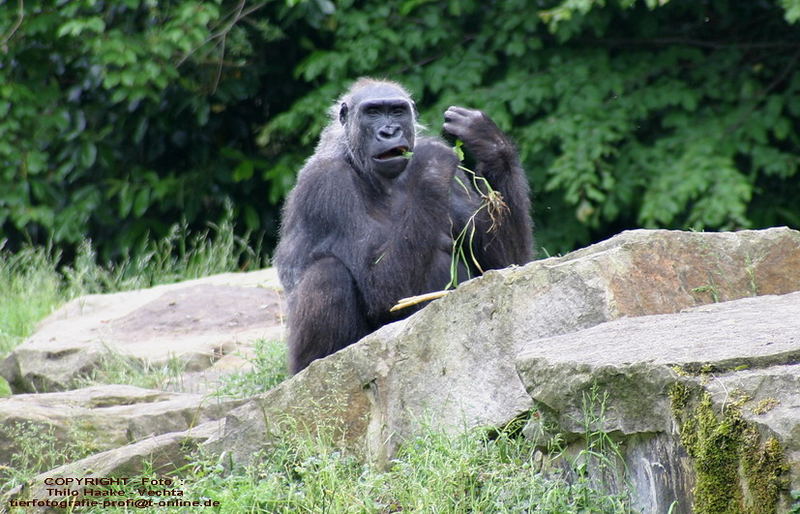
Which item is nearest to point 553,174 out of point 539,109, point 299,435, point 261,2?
point 539,109

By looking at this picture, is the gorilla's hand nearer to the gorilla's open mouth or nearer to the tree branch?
the gorilla's open mouth

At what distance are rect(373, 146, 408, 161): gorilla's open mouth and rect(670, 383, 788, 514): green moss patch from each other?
2.82 m

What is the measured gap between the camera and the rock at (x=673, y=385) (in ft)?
9.57

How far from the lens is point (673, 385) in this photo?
3.11m

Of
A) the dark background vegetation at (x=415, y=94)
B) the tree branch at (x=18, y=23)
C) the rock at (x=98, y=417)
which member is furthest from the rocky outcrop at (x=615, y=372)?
the tree branch at (x=18, y=23)

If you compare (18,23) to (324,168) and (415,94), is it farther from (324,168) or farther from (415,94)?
(324,168)

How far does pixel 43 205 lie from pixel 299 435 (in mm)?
7309

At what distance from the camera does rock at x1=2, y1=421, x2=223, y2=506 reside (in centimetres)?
418

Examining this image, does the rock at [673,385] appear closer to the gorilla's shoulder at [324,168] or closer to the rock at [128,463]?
the rock at [128,463]

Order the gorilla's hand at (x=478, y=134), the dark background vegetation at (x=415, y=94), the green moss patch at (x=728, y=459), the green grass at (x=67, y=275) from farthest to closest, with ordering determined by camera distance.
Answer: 1. the dark background vegetation at (x=415, y=94)
2. the green grass at (x=67, y=275)
3. the gorilla's hand at (x=478, y=134)
4. the green moss patch at (x=728, y=459)

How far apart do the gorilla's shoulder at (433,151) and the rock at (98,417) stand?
1625 millimetres

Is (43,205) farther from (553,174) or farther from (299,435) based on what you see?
(299,435)

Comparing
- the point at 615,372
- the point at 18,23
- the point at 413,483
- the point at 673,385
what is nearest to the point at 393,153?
the point at 413,483

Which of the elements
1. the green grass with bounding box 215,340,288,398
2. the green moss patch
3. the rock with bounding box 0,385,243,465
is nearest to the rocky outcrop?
the green moss patch
